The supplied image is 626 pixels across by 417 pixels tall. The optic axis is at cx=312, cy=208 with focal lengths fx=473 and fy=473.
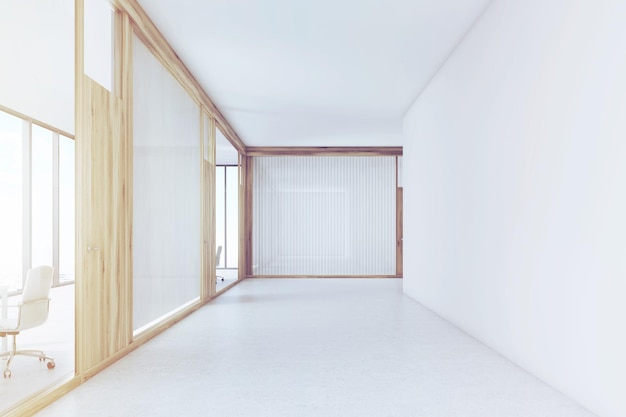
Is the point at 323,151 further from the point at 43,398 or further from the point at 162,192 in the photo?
the point at 43,398

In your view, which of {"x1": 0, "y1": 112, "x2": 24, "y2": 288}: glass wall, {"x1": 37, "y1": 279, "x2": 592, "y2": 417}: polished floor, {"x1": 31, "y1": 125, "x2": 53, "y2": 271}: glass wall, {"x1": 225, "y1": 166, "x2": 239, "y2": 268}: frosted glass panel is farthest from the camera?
{"x1": 225, "y1": 166, "x2": 239, "y2": 268}: frosted glass panel

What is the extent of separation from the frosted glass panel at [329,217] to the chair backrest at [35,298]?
24.5ft

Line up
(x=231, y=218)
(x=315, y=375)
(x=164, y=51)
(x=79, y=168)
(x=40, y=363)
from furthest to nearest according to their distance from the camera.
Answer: (x=231, y=218) < (x=164, y=51) < (x=40, y=363) < (x=315, y=375) < (x=79, y=168)

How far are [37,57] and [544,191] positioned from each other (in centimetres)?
573

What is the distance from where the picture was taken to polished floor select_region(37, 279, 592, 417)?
108 inches

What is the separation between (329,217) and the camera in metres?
11.3

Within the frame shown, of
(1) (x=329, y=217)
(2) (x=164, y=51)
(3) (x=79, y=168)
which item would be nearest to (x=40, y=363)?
(3) (x=79, y=168)

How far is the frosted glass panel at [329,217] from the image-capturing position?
36.9ft

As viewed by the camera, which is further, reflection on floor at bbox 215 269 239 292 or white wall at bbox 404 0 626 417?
reflection on floor at bbox 215 269 239 292

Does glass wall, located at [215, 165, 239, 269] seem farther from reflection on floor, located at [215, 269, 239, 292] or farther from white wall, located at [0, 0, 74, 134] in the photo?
white wall, located at [0, 0, 74, 134]

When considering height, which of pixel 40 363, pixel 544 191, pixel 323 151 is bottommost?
pixel 40 363

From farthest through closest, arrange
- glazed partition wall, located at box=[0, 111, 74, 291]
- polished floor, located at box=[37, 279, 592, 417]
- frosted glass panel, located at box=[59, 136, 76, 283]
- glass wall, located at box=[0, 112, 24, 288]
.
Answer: frosted glass panel, located at box=[59, 136, 76, 283] < glazed partition wall, located at box=[0, 111, 74, 291] < glass wall, located at box=[0, 112, 24, 288] < polished floor, located at box=[37, 279, 592, 417]

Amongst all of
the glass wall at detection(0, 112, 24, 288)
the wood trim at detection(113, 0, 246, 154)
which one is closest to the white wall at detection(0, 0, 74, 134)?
the glass wall at detection(0, 112, 24, 288)

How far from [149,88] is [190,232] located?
2.20 m
